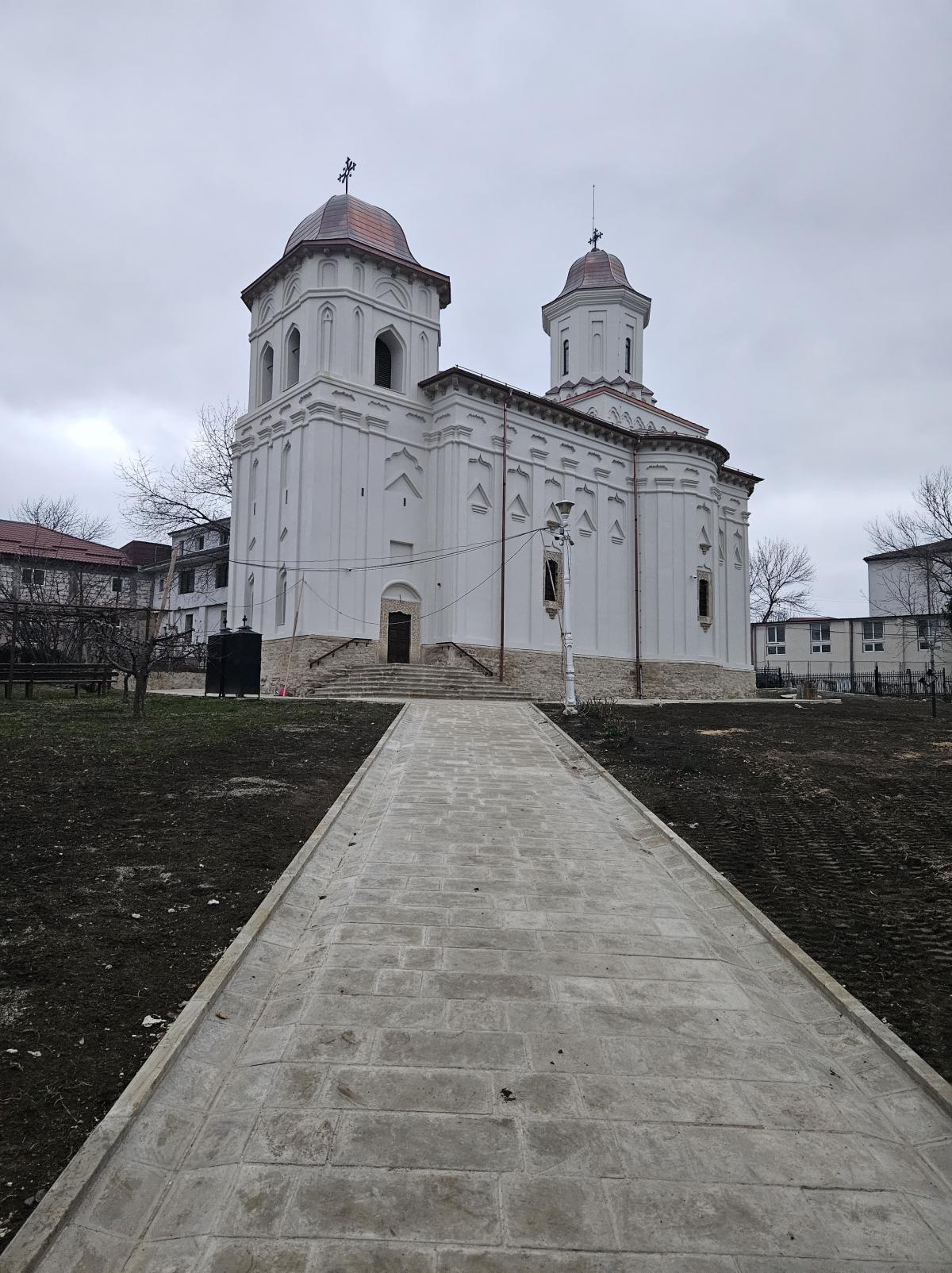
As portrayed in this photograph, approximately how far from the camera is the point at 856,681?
53406 millimetres

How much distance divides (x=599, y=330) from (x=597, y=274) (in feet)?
9.19

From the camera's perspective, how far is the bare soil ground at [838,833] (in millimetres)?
3994

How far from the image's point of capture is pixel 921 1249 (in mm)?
2193

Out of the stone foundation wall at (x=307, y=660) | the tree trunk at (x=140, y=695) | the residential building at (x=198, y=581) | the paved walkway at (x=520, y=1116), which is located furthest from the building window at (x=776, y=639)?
the paved walkway at (x=520, y=1116)

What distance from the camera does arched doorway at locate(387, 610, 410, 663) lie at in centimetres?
2608

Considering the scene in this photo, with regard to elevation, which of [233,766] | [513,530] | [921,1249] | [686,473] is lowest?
[921,1249]

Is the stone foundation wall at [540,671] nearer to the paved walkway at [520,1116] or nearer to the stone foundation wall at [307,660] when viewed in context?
the stone foundation wall at [307,660]

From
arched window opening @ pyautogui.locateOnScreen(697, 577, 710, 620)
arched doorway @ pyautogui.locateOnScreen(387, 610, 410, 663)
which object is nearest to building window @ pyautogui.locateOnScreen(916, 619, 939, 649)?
arched window opening @ pyautogui.locateOnScreen(697, 577, 710, 620)

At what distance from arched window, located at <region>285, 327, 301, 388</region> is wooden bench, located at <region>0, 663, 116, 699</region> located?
13132 millimetres

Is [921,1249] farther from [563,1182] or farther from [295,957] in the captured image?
[295,957]

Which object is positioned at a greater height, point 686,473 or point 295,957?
point 686,473

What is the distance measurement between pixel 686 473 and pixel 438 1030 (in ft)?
106

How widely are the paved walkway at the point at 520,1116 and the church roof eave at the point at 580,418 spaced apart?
79.5ft


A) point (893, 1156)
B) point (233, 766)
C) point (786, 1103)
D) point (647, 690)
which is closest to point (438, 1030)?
point (786, 1103)
